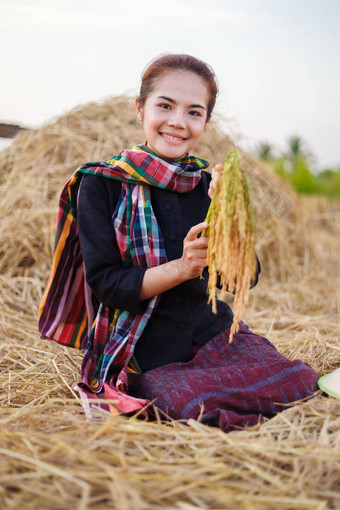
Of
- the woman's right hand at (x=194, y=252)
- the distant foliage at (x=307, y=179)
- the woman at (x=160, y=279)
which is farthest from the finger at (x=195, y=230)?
the distant foliage at (x=307, y=179)

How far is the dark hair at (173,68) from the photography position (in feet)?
5.82

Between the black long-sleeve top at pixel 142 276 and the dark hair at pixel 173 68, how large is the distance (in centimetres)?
36

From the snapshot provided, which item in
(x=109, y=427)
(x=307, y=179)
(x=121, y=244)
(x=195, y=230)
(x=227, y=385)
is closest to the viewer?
(x=109, y=427)

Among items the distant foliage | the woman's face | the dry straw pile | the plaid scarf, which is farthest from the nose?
the distant foliage

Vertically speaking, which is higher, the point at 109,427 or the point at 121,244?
the point at 121,244

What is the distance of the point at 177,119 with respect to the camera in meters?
1.73

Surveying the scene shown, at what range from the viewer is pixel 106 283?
5.41ft

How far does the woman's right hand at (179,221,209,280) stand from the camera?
4.84 ft

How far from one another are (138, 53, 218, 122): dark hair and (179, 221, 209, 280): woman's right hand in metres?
0.60

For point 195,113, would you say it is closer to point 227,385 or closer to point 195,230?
point 195,230

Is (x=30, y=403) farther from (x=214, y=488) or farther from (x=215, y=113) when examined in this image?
(x=215, y=113)

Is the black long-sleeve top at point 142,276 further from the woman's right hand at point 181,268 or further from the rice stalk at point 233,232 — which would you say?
the rice stalk at point 233,232

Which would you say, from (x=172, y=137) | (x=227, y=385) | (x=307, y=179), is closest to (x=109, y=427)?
(x=227, y=385)

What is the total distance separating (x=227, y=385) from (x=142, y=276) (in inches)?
16.5
